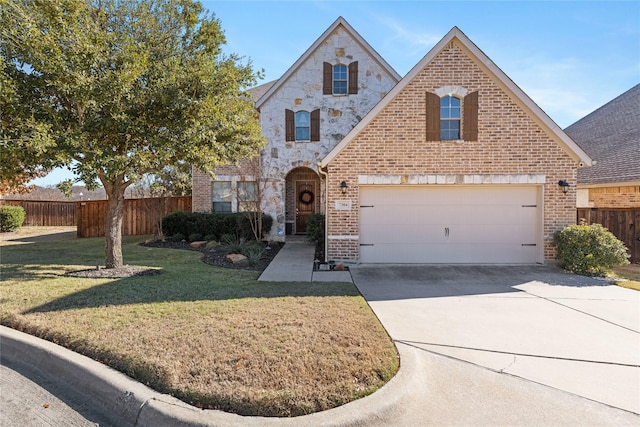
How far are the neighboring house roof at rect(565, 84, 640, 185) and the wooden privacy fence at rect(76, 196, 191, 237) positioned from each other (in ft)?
58.2

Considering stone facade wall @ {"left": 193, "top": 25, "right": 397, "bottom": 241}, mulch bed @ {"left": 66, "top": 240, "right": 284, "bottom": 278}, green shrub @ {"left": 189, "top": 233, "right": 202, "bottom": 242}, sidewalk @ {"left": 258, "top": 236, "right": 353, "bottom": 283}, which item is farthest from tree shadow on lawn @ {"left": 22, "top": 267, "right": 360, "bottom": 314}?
stone facade wall @ {"left": 193, "top": 25, "right": 397, "bottom": 241}

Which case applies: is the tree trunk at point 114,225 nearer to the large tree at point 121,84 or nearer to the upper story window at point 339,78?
the large tree at point 121,84

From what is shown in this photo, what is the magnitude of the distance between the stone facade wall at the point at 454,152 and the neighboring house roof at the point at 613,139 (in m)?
3.86

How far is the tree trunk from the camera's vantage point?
848 cm

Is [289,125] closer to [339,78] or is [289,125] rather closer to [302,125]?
[302,125]

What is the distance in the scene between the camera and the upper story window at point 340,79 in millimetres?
14766

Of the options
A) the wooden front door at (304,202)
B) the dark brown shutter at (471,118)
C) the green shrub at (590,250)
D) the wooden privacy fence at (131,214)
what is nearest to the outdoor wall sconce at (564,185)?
the green shrub at (590,250)

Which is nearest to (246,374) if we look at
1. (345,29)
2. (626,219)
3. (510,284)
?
(510,284)

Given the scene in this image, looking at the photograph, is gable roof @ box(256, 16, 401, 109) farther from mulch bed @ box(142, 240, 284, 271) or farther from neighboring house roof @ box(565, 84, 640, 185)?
neighboring house roof @ box(565, 84, 640, 185)

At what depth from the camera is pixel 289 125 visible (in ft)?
49.1

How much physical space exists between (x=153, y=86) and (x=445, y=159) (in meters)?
7.36

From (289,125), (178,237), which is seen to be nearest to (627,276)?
(289,125)

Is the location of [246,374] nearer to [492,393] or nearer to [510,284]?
[492,393]

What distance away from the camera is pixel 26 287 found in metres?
6.71
